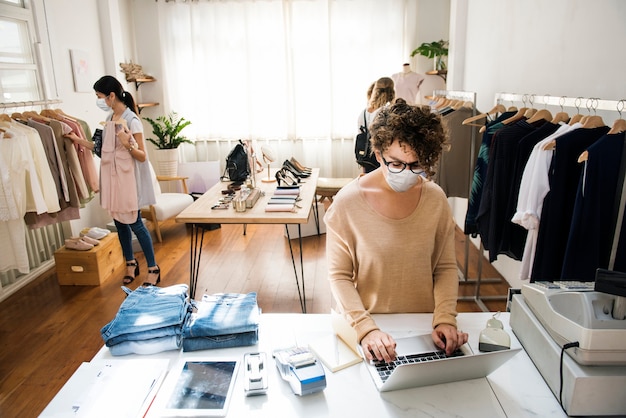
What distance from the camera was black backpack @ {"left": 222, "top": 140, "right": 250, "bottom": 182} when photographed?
3836 mm

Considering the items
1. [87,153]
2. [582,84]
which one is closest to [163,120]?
[87,153]

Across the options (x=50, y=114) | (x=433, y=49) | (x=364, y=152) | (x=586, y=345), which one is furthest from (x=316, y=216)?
(x=586, y=345)

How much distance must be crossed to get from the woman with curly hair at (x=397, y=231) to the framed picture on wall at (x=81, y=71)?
153 inches

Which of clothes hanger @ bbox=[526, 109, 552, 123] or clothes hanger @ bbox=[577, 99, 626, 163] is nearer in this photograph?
clothes hanger @ bbox=[577, 99, 626, 163]

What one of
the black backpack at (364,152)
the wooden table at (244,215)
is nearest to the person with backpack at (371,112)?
the black backpack at (364,152)

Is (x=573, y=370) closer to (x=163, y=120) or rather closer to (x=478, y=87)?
(x=478, y=87)

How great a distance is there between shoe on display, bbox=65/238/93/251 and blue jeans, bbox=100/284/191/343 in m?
2.44

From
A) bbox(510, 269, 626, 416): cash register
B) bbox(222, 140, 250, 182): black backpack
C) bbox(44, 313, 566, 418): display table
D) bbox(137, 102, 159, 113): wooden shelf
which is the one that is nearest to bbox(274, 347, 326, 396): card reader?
bbox(44, 313, 566, 418): display table

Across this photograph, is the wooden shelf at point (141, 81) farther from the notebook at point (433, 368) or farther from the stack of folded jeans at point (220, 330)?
the notebook at point (433, 368)

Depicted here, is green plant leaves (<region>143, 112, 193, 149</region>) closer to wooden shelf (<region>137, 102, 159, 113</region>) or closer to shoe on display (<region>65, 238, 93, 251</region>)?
wooden shelf (<region>137, 102, 159, 113</region>)

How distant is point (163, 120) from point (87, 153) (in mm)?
2246

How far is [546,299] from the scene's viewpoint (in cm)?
117

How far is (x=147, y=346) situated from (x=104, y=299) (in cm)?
239

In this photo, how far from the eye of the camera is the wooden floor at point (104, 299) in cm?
252
